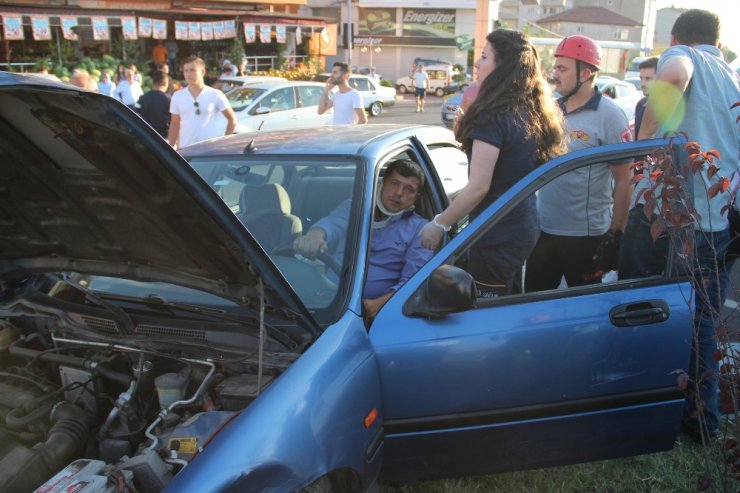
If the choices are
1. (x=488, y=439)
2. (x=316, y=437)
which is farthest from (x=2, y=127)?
(x=488, y=439)

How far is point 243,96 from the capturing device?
44.7 ft

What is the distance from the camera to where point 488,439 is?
7.87 ft

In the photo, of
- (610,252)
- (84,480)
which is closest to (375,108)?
(610,252)

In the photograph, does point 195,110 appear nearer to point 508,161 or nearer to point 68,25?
point 508,161

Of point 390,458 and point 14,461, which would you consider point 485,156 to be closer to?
point 390,458

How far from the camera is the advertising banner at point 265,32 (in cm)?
2624

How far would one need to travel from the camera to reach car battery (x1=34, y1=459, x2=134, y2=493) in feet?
5.83

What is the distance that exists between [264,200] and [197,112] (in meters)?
3.79

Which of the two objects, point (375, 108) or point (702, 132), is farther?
point (375, 108)

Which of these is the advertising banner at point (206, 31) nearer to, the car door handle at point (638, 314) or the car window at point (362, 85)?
the car window at point (362, 85)

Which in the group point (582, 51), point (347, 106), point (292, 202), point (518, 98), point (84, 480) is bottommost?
point (84, 480)

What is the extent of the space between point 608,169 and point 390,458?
186cm

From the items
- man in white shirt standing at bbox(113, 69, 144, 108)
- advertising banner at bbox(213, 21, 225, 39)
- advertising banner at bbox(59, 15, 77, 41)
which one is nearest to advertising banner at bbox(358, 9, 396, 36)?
advertising banner at bbox(213, 21, 225, 39)

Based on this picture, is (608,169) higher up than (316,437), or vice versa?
(608,169)
